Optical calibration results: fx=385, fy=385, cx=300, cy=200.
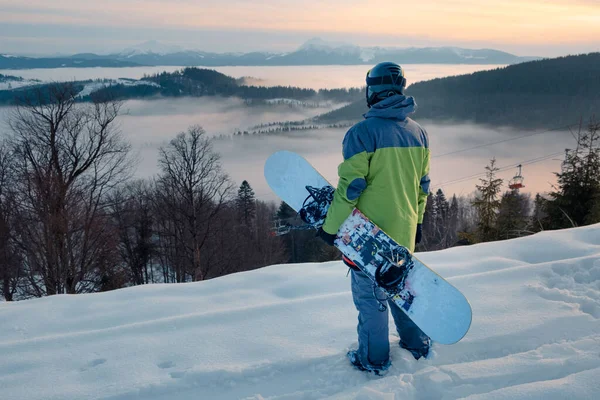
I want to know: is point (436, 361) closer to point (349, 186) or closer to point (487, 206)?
point (349, 186)

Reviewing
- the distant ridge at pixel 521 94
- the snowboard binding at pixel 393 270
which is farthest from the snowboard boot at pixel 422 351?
the distant ridge at pixel 521 94

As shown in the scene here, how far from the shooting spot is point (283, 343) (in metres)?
2.93

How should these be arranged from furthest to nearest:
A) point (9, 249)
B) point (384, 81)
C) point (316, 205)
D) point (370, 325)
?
point (9, 249) → point (316, 205) → point (370, 325) → point (384, 81)

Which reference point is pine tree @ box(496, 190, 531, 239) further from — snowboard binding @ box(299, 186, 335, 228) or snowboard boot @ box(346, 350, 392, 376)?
snowboard boot @ box(346, 350, 392, 376)

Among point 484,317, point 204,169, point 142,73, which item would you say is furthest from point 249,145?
point 484,317

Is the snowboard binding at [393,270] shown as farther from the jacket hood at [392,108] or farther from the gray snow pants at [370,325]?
the jacket hood at [392,108]

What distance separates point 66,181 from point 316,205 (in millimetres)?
16448

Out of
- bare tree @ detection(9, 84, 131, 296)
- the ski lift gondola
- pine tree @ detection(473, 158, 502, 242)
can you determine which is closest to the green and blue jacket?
bare tree @ detection(9, 84, 131, 296)

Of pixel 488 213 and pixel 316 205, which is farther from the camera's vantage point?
pixel 488 213

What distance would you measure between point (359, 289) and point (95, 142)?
17959 millimetres

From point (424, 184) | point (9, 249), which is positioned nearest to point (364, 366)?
point (424, 184)

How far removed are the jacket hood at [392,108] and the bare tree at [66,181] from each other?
1495 centimetres

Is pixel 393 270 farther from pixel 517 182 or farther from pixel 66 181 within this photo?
pixel 517 182

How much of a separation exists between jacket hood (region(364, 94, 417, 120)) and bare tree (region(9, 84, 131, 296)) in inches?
589
